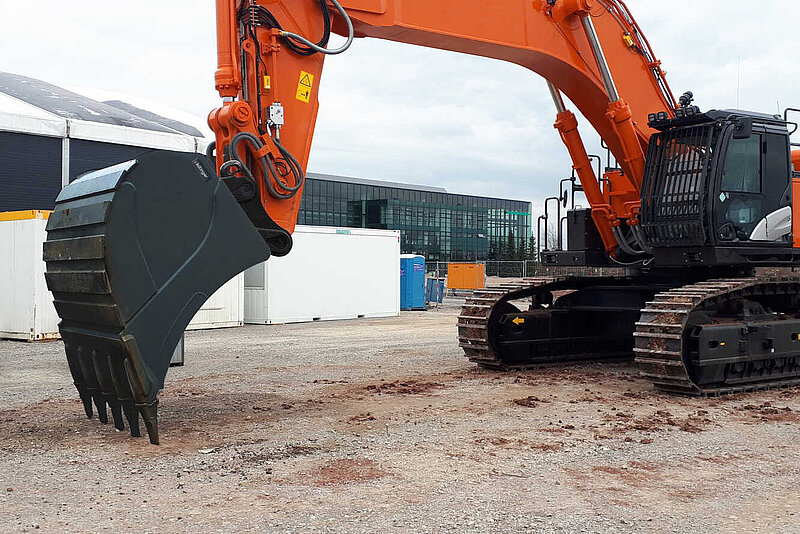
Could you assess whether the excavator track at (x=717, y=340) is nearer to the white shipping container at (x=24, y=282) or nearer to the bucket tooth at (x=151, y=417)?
the bucket tooth at (x=151, y=417)

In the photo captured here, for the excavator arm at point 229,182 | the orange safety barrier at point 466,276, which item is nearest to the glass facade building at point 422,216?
the orange safety barrier at point 466,276

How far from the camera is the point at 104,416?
6.91 m

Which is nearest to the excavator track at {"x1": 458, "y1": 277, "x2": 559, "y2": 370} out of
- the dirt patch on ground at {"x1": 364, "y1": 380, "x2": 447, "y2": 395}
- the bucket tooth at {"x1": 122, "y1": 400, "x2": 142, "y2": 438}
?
the dirt patch on ground at {"x1": 364, "y1": 380, "x2": 447, "y2": 395}

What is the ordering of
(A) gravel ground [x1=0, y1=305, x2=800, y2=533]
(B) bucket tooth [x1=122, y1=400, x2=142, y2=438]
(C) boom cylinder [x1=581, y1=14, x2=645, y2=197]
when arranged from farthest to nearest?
1. (C) boom cylinder [x1=581, y1=14, x2=645, y2=197]
2. (B) bucket tooth [x1=122, y1=400, x2=142, y2=438]
3. (A) gravel ground [x1=0, y1=305, x2=800, y2=533]

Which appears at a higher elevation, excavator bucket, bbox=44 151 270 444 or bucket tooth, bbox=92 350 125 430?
excavator bucket, bbox=44 151 270 444

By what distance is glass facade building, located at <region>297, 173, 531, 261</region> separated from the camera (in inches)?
2470

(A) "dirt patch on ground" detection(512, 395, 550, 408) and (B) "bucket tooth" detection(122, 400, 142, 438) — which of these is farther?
(A) "dirt patch on ground" detection(512, 395, 550, 408)

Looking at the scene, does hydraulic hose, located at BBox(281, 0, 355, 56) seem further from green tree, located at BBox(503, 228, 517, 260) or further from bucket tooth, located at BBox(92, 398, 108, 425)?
green tree, located at BBox(503, 228, 517, 260)

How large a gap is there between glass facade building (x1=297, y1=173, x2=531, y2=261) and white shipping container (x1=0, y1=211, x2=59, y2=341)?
43.3 metres

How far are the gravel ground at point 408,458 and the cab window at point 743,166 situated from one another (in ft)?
7.63

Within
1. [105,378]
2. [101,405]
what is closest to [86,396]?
[101,405]

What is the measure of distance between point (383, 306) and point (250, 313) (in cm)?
421

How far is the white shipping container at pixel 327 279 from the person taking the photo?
19.9 metres

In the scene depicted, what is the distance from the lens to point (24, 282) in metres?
15.8
